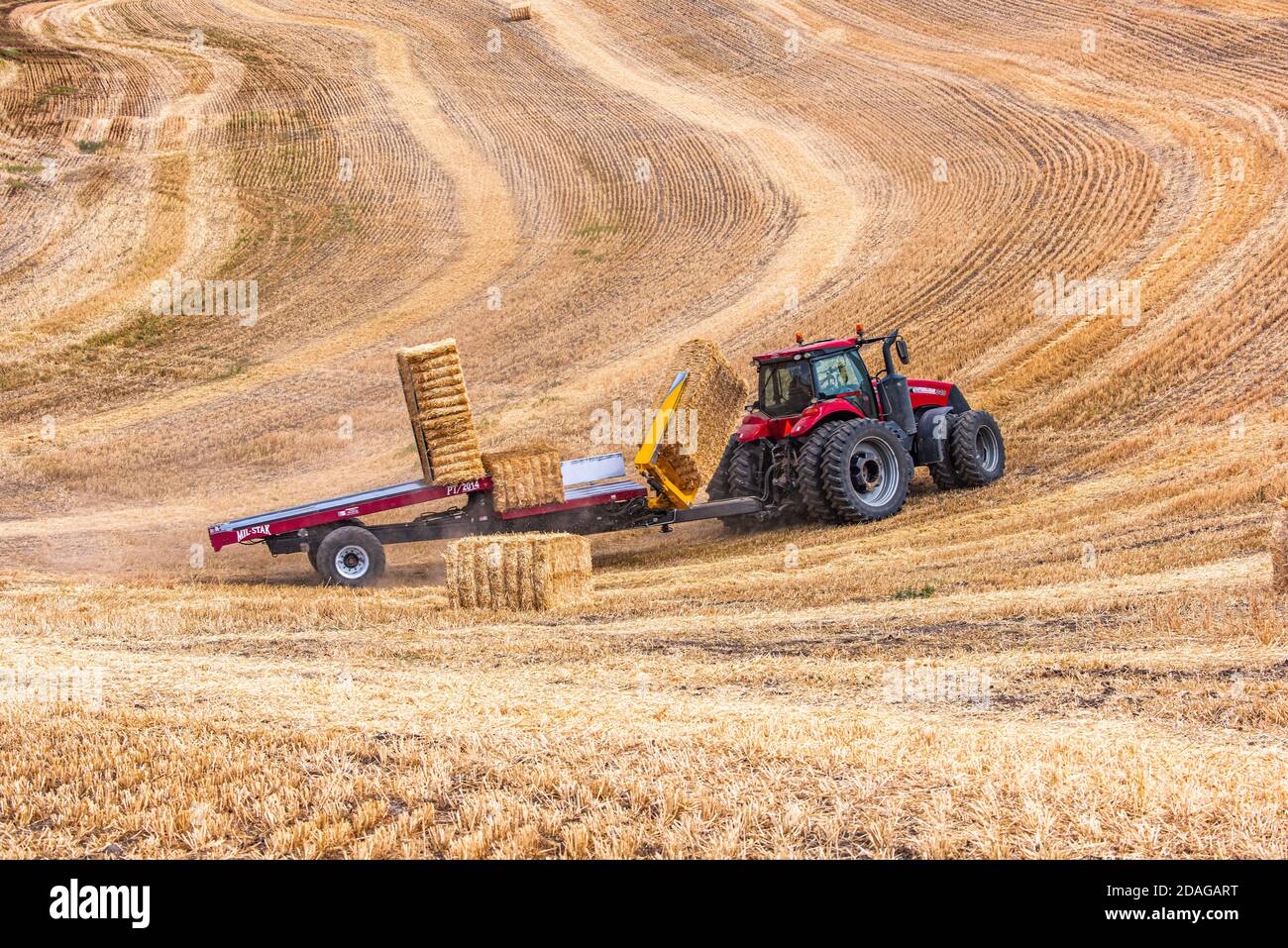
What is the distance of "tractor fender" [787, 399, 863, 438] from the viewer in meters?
14.2

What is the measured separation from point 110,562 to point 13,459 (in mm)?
6883

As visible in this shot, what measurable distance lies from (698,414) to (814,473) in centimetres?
149

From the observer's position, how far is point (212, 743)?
225 inches

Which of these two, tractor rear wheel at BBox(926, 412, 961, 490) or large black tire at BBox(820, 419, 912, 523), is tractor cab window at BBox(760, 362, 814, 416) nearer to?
large black tire at BBox(820, 419, 912, 523)

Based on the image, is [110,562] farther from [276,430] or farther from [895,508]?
[895,508]

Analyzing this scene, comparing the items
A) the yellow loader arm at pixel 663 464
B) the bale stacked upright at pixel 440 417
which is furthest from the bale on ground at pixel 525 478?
the yellow loader arm at pixel 663 464

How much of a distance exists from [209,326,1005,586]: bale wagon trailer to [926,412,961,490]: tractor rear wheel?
0.05 feet

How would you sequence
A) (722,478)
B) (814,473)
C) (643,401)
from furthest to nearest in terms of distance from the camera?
1. (643,401)
2. (722,478)
3. (814,473)

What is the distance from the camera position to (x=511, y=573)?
11.2 meters

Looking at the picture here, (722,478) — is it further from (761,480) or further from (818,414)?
(818,414)

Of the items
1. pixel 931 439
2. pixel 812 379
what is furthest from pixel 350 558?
pixel 931 439

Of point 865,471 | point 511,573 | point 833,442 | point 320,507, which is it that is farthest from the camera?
point 865,471

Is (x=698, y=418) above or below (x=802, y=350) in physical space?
below
